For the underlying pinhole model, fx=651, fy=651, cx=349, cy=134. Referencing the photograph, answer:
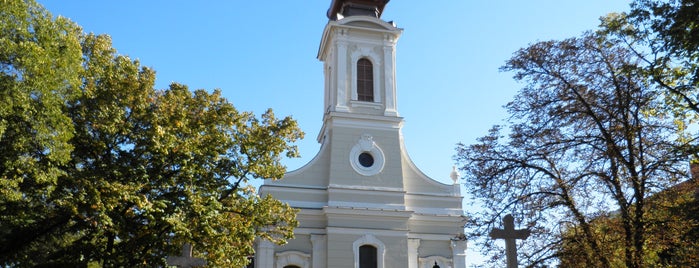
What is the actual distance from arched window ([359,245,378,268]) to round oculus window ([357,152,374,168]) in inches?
154

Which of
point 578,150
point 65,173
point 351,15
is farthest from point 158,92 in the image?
point 351,15

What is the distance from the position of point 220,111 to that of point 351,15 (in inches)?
680

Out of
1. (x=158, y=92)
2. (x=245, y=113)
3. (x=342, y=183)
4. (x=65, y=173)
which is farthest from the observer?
(x=342, y=183)

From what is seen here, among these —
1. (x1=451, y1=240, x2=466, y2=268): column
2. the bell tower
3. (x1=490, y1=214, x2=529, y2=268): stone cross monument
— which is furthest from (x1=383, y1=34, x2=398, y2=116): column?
(x1=490, y1=214, x2=529, y2=268): stone cross monument

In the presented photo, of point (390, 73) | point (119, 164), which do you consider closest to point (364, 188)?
point (390, 73)

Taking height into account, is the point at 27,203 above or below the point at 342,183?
below

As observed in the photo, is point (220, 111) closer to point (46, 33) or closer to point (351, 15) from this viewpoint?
point (46, 33)

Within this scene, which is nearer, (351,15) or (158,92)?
(158,92)

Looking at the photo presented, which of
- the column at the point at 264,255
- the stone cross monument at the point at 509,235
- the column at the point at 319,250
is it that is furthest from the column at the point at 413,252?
the stone cross monument at the point at 509,235

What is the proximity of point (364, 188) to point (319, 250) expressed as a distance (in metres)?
3.41

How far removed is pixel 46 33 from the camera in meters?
14.3

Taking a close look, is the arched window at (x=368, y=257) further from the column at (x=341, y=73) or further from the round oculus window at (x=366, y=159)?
the column at (x=341, y=73)

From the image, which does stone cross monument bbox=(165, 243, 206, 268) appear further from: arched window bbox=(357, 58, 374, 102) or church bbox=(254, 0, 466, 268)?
arched window bbox=(357, 58, 374, 102)

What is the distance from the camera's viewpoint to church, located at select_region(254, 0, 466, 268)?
91.7 feet
